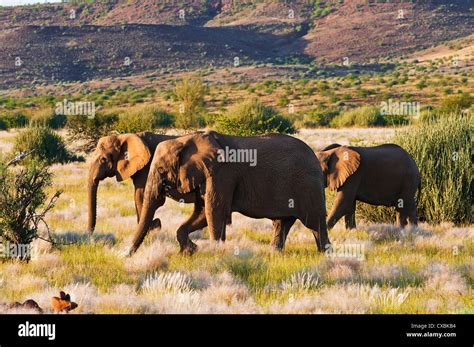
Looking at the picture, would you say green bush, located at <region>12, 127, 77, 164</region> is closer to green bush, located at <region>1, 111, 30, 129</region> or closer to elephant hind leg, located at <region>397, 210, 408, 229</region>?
elephant hind leg, located at <region>397, 210, 408, 229</region>

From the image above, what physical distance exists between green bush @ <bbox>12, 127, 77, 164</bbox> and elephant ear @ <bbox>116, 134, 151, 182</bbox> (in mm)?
13115

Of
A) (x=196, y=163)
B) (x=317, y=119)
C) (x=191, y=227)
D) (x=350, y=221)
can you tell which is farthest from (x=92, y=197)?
(x=317, y=119)

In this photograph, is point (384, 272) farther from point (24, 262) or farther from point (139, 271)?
point (24, 262)

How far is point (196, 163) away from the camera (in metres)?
9.05

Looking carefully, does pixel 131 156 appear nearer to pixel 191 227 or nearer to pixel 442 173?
pixel 191 227

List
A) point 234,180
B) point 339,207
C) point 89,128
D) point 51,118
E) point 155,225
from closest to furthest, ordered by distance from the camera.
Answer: point 234,180 < point 339,207 < point 155,225 < point 89,128 < point 51,118

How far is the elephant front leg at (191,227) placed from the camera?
9398 millimetres

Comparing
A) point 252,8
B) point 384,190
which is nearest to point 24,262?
point 384,190

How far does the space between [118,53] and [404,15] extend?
59.7 m

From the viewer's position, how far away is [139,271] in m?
8.44

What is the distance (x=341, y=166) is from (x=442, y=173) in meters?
2.54

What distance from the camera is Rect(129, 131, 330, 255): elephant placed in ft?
29.7

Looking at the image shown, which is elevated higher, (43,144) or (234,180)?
(234,180)

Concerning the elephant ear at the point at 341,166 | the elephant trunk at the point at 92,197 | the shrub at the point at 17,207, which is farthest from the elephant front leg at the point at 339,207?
the shrub at the point at 17,207
